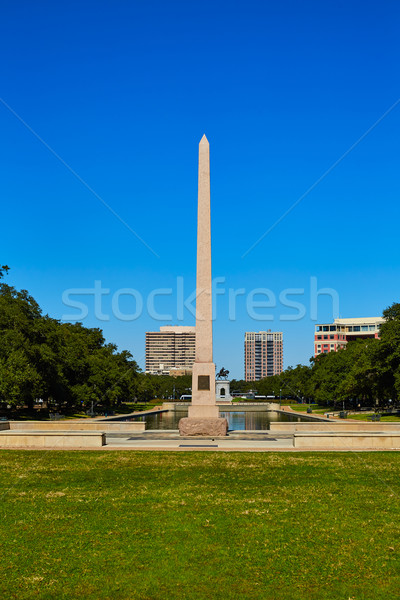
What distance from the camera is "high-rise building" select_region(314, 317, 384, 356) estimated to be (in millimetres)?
184000

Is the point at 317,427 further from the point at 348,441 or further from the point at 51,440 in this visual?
the point at 51,440

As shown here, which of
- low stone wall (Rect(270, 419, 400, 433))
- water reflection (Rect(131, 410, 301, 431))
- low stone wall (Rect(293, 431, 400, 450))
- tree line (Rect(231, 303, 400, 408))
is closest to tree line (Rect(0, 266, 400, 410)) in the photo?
tree line (Rect(231, 303, 400, 408))

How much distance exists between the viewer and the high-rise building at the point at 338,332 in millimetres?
184000

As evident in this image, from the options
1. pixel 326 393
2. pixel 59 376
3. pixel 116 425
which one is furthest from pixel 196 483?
pixel 326 393

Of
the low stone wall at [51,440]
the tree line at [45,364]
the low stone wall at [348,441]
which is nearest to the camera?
the low stone wall at [348,441]

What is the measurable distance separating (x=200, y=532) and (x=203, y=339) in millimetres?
17927

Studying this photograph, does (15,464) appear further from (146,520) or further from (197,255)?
(197,255)

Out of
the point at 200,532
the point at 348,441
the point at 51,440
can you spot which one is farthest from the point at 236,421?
the point at 200,532

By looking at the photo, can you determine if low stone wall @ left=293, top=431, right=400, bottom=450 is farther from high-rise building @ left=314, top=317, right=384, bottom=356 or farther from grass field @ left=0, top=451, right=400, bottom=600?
high-rise building @ left=314, top=317, right=384, bottom=356

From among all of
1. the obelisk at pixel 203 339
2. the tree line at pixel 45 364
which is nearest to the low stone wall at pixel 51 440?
the obelisk at pixel 203 339

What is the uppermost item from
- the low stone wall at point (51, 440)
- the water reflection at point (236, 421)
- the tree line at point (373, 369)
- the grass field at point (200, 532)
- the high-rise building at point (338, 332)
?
the high-rise building at point (338, 332)

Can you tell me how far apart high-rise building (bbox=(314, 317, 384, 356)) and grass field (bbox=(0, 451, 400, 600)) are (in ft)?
572

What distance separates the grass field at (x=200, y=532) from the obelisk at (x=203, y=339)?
1016cm

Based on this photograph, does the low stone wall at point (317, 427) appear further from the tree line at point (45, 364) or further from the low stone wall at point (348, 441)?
the tree line at point (45, 364)
